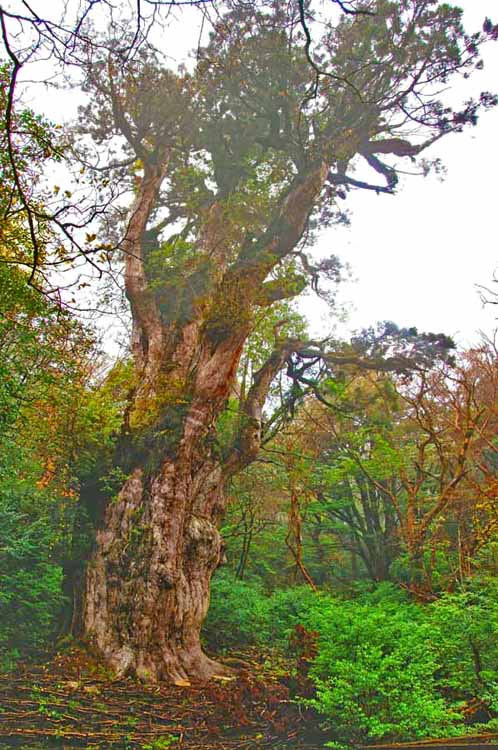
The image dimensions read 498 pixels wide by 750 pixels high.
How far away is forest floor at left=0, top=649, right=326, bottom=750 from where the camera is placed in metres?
4.80

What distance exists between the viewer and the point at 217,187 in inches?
427

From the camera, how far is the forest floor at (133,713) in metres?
4.80

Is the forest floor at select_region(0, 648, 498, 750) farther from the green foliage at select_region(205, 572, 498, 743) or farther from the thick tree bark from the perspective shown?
the thick tree bark

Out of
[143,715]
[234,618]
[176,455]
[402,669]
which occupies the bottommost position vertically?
→ [143,715]

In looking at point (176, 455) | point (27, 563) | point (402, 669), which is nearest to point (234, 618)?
point (176, 455)

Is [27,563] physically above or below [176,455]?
below

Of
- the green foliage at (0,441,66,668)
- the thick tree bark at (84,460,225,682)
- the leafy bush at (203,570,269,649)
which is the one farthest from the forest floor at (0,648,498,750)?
the leafy bush at (203,570,269,649)

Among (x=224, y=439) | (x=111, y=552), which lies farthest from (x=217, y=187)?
(x=111, y=552)

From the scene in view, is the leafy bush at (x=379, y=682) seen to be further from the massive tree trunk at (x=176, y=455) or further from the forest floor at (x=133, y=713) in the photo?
the massive tree trunk at (x=176, y=455)

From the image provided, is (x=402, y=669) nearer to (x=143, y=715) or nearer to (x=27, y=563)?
(x=143, y=715)

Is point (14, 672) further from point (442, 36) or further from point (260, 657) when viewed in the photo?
point (442, 36)

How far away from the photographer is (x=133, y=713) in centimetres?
532

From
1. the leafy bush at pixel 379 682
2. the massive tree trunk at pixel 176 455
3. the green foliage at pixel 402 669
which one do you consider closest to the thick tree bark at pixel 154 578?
the massive tree trunk at pixel 176 455

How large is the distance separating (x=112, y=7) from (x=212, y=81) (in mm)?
8362
